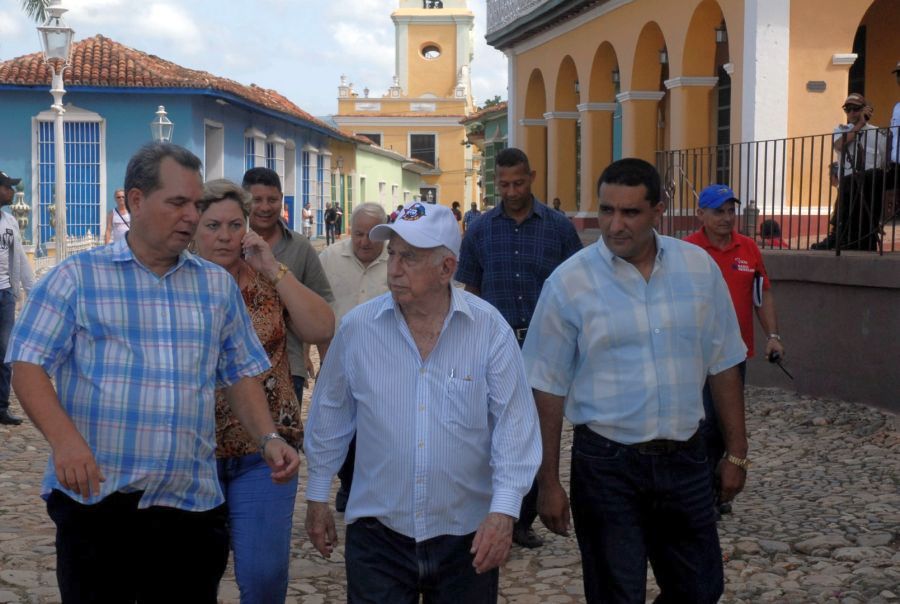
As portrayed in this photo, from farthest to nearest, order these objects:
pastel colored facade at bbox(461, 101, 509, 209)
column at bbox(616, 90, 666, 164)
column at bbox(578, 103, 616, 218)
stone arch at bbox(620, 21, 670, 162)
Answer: pastel colored facade at bbox(461, 101, 509, 209)
column at bbox(578, 103, 616, 218)
column at bbox(616, 90, 666, 164)
stone arch at bbox(620, 21, 670, 162)

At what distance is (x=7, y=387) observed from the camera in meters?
10.3

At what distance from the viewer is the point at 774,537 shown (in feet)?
22.6

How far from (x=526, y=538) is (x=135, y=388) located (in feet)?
11.8

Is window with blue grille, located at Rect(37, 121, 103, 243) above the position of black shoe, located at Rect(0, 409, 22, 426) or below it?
above

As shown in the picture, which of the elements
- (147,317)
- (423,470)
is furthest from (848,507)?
(147,317)

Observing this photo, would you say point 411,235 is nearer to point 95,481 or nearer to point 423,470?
point 423,470

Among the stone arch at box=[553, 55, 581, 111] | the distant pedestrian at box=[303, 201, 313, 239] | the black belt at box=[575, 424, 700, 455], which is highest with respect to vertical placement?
the stone arch at box=[553, 55, 581, 111]

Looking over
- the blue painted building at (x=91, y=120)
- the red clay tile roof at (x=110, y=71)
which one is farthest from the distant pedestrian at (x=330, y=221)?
the blue painted building at (x=91, y=120)

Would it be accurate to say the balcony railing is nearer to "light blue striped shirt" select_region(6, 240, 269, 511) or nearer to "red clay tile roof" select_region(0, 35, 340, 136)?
"red clay tile roof" select_region(0, 35, 340, 136)

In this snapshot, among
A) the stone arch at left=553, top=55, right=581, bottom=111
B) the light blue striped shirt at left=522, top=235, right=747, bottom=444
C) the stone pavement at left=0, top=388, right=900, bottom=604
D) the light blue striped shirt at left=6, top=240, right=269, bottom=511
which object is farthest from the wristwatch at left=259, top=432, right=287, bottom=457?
the stone arch at left=553, top=55, right=581, bottom=111

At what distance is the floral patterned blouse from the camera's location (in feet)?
14.7

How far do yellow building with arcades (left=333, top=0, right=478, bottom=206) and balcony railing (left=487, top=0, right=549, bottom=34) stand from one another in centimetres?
4270

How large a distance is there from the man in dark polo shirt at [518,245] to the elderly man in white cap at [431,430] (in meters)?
3.22

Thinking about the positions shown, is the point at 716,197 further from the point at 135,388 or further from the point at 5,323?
the point at 5,323
